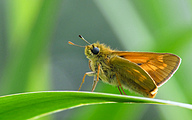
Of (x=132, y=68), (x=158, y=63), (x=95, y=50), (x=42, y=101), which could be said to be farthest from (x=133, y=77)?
(x=42, y=101)

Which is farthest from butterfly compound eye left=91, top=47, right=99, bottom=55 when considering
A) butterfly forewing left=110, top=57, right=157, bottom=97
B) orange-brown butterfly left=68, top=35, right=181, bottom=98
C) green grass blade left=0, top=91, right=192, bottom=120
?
green grass blade left=0, top=91, right=192, bottom=120

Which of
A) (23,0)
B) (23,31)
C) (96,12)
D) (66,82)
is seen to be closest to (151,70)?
(23,31)

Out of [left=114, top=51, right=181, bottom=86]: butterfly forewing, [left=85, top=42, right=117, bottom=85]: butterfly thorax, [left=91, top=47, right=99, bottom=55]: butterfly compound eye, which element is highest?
[left=91, top=47, right=99, bottom=55]: butterfly compound eye

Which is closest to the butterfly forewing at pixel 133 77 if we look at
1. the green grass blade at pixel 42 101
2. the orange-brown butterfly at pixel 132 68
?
the orange-brown butterfly at pixel 132 68

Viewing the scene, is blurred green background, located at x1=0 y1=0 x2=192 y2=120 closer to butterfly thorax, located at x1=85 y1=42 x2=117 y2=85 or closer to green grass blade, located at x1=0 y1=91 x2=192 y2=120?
butterfly thorax, located at x1=85 y1=42 x2=117 y2=85

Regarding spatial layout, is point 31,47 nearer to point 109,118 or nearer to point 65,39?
point 109,118

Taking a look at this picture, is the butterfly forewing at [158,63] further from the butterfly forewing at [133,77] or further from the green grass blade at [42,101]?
the green grass blade at [42,101]

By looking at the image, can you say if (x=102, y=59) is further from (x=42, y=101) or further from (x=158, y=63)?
(x=42, y=101)
